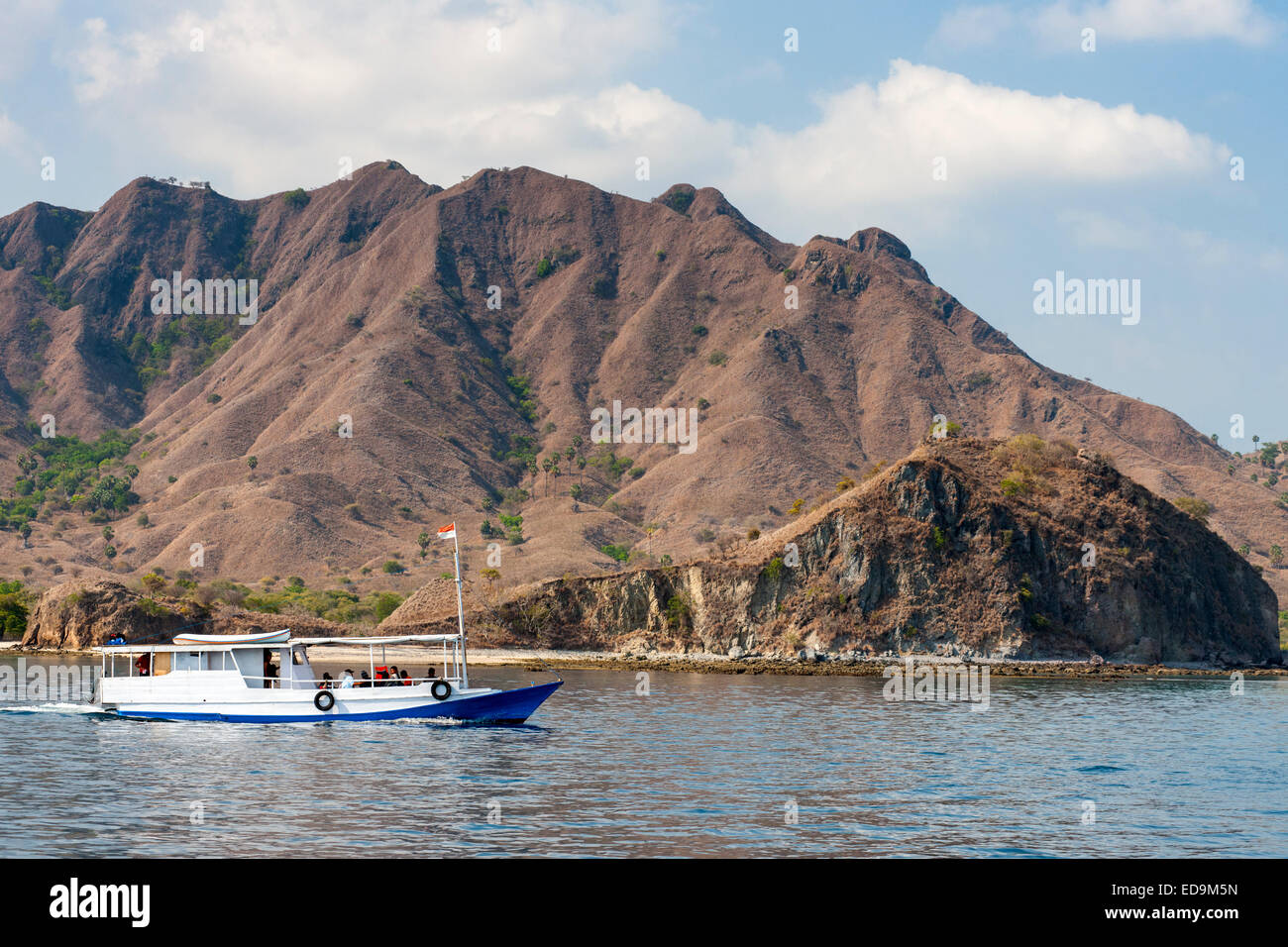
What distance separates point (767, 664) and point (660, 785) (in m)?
64.7

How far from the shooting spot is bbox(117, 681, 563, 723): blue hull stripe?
169ft

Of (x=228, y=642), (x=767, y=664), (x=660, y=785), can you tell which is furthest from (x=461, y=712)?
(x=767, y=664)

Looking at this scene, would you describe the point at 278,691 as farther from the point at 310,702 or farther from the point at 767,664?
the point at 767,664

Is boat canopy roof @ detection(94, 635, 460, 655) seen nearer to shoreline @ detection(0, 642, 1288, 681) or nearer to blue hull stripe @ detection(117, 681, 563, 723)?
blue hull stripe @ detection(117, 681, 563, 723)

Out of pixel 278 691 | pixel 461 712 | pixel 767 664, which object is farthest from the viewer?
pixel 767 664

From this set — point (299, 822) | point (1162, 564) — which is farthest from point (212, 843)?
point (1162, 564)

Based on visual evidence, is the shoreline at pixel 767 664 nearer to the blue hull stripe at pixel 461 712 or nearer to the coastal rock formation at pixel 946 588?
the coastal rock formation at pixel 946 588

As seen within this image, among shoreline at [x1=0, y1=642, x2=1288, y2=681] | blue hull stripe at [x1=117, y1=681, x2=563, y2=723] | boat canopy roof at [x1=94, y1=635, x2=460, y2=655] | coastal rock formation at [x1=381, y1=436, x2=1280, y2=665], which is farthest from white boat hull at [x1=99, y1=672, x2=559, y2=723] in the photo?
coastal rock formation at [x1=381, y1=436, x2=1280, y2=665]

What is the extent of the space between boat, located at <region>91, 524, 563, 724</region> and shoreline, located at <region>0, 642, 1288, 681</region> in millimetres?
40153

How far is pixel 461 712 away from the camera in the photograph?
2039 inches

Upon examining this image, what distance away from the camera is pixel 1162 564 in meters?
110
